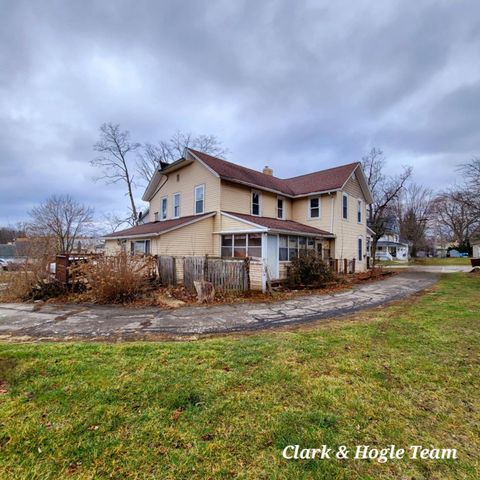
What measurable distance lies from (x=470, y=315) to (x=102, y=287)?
37.9 ft

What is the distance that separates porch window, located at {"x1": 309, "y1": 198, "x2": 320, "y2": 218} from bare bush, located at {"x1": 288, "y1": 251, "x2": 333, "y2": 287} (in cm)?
683

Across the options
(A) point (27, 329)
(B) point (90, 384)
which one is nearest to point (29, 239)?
(A) point (27, 329)

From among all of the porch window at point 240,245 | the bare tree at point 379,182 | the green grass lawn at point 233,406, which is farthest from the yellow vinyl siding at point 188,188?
the bare tree at point 379,182

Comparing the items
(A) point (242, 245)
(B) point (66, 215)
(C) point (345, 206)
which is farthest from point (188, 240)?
(B) point (66, 215)

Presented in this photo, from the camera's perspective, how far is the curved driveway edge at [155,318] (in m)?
6.11

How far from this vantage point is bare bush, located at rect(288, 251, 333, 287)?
12.9 meters

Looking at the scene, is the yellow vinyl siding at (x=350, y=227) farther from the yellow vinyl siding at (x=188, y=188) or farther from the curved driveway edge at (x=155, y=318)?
the curved driveway edge at (x=155, y=318)

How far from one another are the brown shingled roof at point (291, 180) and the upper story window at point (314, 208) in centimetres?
79

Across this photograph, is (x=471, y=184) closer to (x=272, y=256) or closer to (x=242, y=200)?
(x=272, y=256)

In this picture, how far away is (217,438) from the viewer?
2.46m

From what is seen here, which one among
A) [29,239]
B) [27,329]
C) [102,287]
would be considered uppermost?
[29,239]

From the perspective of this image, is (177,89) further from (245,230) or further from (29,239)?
(29,239)

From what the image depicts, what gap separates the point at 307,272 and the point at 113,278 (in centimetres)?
883

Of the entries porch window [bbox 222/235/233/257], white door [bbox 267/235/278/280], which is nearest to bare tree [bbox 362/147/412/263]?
white door [bbox 267/235/278/280]
